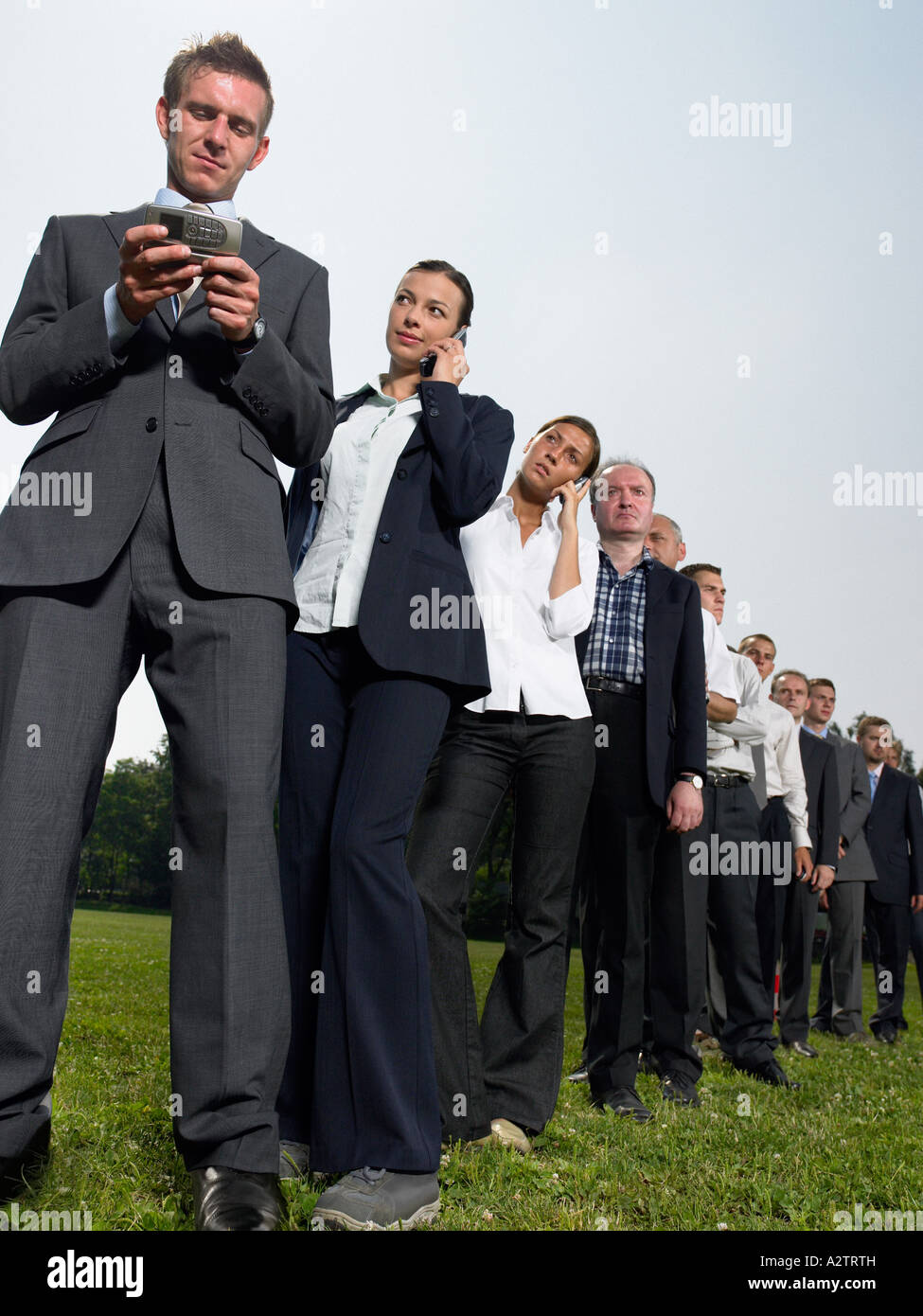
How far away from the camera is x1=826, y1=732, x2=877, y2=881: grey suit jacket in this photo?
10.9 metres

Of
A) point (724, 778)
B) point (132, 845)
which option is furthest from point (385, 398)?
point (132, 845)

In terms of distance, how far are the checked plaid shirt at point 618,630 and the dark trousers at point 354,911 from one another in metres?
2.23

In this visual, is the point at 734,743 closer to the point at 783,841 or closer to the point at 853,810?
the point at 783,841

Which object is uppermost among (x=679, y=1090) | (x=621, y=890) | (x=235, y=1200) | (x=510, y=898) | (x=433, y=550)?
(x=433, y=550)

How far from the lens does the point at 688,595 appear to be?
5535mm

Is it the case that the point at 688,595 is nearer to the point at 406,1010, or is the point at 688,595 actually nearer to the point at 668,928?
the point at 668,928

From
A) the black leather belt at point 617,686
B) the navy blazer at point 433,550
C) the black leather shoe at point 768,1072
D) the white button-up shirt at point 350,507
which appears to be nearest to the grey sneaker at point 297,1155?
the navy blazer at point 433,550

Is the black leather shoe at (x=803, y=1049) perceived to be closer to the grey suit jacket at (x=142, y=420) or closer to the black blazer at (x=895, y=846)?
the black blazer at (x=895, y=846)

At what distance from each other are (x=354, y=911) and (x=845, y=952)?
868cm

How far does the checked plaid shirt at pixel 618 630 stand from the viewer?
17.5 feet

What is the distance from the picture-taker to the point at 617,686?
5320 millimetres

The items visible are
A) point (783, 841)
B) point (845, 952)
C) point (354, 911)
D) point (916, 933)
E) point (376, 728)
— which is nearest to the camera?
point (354, 911)

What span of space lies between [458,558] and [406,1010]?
1.26 meters
